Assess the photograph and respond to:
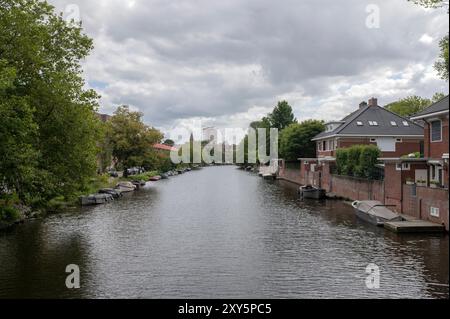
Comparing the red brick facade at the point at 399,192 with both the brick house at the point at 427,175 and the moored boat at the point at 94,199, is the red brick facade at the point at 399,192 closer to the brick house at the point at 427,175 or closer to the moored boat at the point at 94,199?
the brick house at the point at 427,175

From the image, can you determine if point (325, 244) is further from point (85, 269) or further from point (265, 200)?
point (265, 200)

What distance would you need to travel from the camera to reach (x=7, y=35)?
85.4 feet

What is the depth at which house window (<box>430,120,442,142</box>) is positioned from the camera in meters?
33.0

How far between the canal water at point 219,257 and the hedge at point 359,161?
7.87m

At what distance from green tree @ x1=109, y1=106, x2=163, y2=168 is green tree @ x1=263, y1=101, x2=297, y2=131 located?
44.9 metres

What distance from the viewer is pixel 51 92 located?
28250 millimetres

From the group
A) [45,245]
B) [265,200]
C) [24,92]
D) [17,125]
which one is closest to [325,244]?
[45,245]

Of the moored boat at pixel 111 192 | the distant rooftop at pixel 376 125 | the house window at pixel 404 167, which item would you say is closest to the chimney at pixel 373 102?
the distant rooftop at pixel 376 125

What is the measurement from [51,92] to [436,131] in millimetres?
27282

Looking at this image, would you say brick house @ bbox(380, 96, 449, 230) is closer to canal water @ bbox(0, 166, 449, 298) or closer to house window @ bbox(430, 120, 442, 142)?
house window @ bbox(430, 120, 442, 142)

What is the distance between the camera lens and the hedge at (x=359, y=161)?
146ft

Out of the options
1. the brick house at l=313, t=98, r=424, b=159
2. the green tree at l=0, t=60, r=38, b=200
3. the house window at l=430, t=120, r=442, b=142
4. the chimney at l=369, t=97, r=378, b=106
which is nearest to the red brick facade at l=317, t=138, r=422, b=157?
the brick house at l=313, t=98, r=424, b=159
